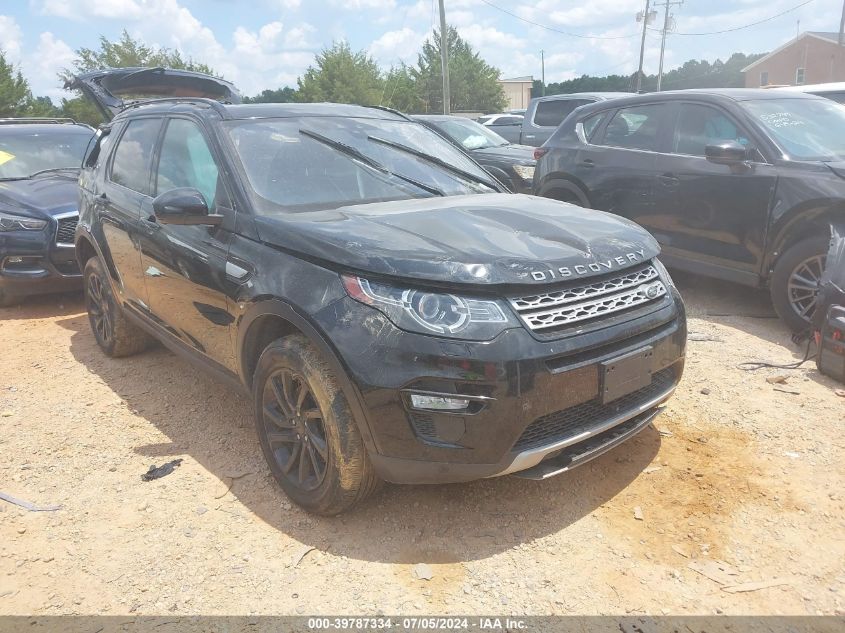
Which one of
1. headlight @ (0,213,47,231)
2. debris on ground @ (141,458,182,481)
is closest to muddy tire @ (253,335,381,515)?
debris on ground @ (141,458,182,481)

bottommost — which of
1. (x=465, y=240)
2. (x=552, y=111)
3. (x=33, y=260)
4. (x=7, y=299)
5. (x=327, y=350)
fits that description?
(x=7, y=299)

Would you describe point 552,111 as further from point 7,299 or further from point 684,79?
point 684,79

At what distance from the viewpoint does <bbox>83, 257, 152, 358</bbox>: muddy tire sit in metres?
4.81

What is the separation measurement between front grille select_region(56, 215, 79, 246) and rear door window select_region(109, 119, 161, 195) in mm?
2194

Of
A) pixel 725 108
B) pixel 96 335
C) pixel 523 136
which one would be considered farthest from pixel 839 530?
pixel 523 136

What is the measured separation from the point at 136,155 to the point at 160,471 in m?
2.18

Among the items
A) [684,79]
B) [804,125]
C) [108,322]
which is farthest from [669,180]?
[684,79]

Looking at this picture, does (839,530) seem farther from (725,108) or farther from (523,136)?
(523,136)

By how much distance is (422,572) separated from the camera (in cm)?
251

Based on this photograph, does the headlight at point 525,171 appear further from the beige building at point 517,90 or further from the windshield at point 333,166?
the beige building at point 517,90

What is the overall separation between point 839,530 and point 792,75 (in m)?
52.7

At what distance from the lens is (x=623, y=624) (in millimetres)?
2209

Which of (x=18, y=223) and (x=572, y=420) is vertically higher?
(x=18, y=223)

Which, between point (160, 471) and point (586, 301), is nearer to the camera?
point (586, 301)
